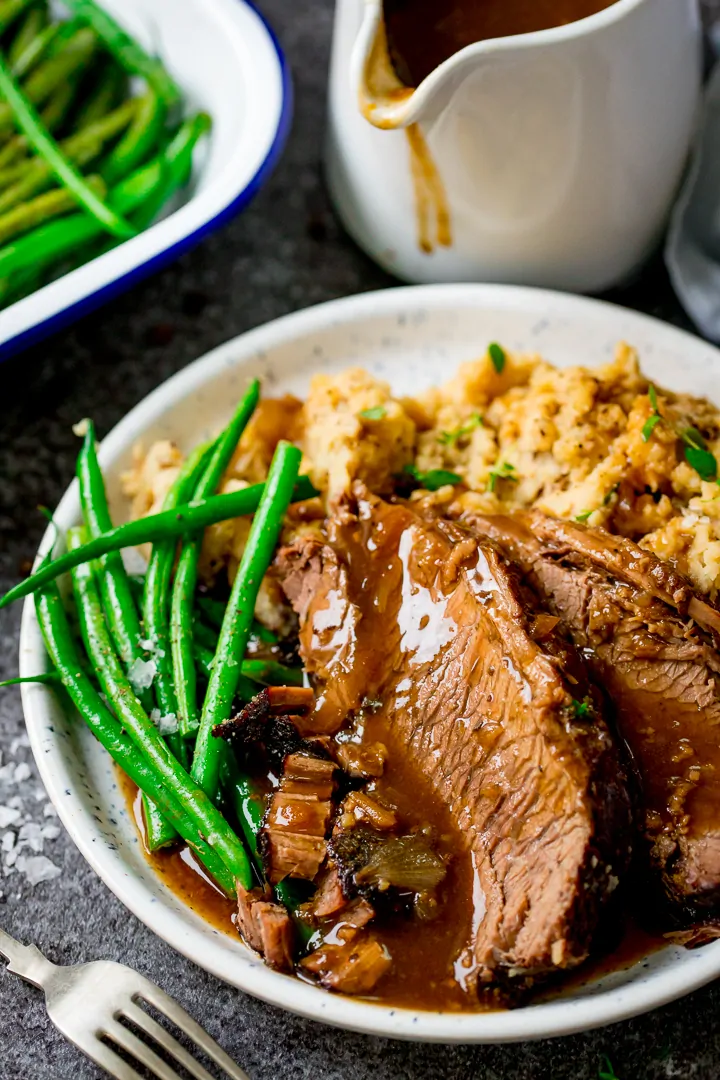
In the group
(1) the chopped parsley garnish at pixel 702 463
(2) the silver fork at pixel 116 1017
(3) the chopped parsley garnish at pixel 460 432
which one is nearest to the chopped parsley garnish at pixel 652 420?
(1) the chopped parsley garnish at pixel 702 463

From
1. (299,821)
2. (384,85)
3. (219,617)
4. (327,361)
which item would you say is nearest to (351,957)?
(299,821)

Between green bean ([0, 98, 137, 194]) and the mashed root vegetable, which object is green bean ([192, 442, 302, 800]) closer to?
the mashed root vegetable

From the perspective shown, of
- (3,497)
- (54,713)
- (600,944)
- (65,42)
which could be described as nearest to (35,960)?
(54,713)

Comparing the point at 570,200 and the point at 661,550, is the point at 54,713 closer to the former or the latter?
the point at 661,550

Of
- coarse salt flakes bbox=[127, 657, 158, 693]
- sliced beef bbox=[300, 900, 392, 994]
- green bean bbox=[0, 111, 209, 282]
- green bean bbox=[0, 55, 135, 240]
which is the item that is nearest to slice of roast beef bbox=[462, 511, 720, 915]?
sliced beef bbox=[300, 900, 392, 994]

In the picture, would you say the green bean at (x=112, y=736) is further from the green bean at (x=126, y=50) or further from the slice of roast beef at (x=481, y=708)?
the green bean at (x=126, y=50)

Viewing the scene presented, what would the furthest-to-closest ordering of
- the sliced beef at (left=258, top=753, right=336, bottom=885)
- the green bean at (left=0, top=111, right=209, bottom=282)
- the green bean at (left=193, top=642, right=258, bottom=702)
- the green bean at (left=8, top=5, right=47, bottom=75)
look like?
1. the green bean at (left=8, top=5, right=47, bottom=75)
2. the green bean at (left=0, top=111, right=209, bottom=282)
3. the green bean at (left=193, top=642, right=258, bottom=702)
4. the sliced beef at (left=258, top=753, right=336, bottom=885)

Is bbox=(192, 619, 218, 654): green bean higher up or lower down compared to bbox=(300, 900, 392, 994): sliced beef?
higher up

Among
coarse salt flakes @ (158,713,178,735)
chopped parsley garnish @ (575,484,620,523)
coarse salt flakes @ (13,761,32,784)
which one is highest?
coarse salt flakes @ (158,713,178,735)
